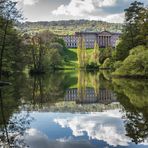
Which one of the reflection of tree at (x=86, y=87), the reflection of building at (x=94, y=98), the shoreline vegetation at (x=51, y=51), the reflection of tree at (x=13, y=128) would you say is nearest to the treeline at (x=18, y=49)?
the shoreline vegetation at (x=51, y=51)

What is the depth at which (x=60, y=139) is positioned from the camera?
562 inches

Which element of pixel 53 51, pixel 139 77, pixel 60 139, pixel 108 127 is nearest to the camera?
pixel 60 139

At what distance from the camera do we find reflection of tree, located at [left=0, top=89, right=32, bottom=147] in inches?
534

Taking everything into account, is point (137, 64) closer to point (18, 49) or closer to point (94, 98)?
point (94, 98)

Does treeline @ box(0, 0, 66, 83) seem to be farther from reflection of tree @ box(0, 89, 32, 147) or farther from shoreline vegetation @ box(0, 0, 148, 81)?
reflection of tree @ box(0, 89, 32, 147)

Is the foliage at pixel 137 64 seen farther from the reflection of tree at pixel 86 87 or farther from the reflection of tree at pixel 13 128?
the reflection of tree at pixel 13 128

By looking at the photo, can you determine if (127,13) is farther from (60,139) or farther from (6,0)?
(60,139)

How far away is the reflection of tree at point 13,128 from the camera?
13570 millimetres

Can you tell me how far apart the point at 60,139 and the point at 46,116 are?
293 inches

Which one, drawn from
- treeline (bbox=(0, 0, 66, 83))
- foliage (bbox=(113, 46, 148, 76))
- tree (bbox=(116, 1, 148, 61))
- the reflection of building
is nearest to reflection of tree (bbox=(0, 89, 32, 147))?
the reflection of building

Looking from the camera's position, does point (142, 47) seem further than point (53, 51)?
No

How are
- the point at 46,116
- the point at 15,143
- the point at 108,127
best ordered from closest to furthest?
the point at 15,143
the point at 108,127
the point at 46,116

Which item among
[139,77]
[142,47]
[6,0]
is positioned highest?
[6,0]

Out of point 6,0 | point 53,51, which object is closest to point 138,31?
point 6,0
